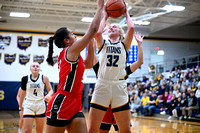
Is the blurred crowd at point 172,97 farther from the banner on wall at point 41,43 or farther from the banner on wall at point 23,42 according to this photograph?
the banner on wall at point 23,42

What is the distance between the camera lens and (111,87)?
3.50 m

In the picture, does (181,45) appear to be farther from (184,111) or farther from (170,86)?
(184,111)

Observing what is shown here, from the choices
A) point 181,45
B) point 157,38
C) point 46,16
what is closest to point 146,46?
point 157,38

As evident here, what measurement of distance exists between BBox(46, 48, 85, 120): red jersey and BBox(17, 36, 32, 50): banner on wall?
18.4 metres

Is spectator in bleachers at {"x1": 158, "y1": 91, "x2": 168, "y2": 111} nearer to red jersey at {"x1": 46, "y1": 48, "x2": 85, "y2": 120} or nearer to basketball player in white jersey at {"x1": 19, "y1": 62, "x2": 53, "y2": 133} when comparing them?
basketball player in white jersey at {"x1": 19, "y1": 62, "x2": 53, "y2": 133}

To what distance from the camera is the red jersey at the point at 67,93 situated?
2744mm

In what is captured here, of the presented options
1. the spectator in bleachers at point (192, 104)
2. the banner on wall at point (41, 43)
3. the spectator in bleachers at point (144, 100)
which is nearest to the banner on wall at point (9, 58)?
the banner on wall at point (41, 43)

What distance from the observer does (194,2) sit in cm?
1538

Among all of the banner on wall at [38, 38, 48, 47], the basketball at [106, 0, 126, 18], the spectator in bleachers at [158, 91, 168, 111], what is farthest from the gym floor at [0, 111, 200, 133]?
the banner on wall at [38, 38, 48, 47]

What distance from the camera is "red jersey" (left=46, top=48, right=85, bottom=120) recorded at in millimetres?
2744

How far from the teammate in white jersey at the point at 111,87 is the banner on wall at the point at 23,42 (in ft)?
58.1

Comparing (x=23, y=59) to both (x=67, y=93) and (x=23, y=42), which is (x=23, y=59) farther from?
(x=67, y=93)

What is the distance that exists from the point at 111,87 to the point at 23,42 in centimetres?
1816

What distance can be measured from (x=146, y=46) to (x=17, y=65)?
442 inches
